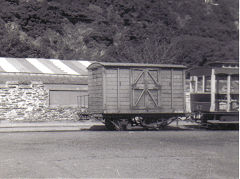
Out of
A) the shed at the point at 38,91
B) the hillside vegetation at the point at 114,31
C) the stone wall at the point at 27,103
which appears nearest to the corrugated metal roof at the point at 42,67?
the shed at the point at 38,91

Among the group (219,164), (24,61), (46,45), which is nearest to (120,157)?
(219,164)

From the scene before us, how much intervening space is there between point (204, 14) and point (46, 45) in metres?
26.0

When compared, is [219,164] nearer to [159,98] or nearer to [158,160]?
[158,160]

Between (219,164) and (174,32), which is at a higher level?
(174,32)

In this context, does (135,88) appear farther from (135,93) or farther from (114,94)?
(114,94)

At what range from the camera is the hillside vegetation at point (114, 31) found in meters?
40.6

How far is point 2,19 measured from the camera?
140ft

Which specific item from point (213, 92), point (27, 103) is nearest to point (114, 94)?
point (213, 92)

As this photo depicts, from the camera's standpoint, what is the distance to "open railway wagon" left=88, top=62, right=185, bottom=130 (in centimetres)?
1695

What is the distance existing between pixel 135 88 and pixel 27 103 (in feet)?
24.1

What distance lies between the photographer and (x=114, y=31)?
4784 centimetres

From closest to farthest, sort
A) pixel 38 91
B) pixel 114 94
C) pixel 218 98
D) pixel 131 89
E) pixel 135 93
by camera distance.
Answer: pixel 114 94, pixel 131 89, pixel 135 93, pixel 218 98, pixel 38 91

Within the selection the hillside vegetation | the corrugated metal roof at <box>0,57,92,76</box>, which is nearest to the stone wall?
the corrugated metal roof at <box>0,57,92,76</box>

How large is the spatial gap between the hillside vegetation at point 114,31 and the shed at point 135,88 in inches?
708
